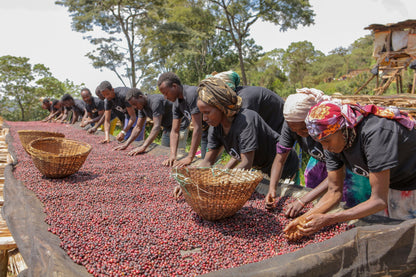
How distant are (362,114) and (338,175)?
1.39 ft

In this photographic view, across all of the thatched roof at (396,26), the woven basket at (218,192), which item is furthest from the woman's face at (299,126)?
the thatched roof at (396,26)

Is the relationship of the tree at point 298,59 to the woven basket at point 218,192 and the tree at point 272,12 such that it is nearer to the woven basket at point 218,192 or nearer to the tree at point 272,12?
the tree at point 272,12

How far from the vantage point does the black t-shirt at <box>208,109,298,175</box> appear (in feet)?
7.15

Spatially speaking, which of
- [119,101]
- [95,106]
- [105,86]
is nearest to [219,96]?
[105,86]

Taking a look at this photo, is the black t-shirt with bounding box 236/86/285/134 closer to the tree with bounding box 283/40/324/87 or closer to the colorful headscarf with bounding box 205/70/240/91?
the colorful headscarf with bounding box 205/70/240/91

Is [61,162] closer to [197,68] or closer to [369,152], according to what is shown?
[369,152]

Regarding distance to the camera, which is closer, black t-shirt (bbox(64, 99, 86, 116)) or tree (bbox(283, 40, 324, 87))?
black t-shirt (bbox(64, 99, 86, 116))

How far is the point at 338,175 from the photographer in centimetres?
183

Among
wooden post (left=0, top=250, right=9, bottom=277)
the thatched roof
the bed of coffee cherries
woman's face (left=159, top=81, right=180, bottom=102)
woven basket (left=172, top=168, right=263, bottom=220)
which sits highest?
the thatched roof

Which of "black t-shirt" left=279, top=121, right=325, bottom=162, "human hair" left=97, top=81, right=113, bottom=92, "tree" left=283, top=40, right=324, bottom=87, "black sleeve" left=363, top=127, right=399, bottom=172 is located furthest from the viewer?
"tree" left=283, top=40, right=324, bottom=87

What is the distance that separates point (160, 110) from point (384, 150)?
3220 millimetres

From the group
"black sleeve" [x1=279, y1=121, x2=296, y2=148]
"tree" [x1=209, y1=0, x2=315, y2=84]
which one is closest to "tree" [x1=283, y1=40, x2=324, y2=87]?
"tree" [x1=209, y1=0, x2=315, y2=84]

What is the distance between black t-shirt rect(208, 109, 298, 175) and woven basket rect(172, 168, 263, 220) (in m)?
0.29

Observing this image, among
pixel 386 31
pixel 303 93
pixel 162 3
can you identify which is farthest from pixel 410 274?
pixel 162 3
